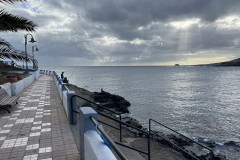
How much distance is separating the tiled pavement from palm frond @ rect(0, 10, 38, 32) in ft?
12.1

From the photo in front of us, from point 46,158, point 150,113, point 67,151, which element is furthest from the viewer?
point 150,113

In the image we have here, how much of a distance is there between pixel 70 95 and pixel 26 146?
2.36 meters

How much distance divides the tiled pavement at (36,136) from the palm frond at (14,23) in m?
3.69

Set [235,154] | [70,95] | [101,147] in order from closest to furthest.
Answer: [101,147]
[70,95]
[235,154]

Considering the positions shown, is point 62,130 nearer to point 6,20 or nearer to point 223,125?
point 6,20

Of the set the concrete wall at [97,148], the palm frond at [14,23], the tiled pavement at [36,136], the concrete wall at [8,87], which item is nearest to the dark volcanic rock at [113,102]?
the concrete wall at [8,87]

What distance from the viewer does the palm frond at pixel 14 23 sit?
6.07 metres

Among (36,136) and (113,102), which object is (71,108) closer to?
(36,136)

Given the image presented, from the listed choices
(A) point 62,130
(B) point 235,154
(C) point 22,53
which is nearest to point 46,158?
(A) point 62,130

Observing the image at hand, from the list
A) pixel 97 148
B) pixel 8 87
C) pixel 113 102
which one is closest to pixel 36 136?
pixel 97 148

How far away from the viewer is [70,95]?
266 inches

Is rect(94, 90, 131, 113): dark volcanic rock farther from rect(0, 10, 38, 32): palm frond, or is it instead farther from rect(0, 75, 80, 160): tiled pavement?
rect(0, 10, 38, 32): palm frond

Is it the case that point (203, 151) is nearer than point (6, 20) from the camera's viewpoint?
No

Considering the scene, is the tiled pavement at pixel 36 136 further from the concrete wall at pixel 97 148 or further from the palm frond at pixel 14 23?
the palm frond at pixel 14 23
